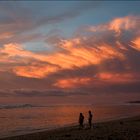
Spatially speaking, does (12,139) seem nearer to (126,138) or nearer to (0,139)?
(0,139)

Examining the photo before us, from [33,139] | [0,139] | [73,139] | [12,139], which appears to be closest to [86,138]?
[73,139]

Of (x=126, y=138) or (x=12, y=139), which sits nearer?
(x=126, y=138)

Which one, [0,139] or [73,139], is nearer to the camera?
[73,139]

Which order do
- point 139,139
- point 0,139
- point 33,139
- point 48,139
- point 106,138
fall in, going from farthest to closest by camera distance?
point 0,139 < point 33,139 < point 48,139 < point 106,138 < point 139,139

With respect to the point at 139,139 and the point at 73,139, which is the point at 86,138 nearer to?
the point at 73,139

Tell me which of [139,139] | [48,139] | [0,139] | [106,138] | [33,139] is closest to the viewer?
[139,139]

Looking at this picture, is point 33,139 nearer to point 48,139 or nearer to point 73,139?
point 48,139

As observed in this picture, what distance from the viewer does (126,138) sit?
2502cm

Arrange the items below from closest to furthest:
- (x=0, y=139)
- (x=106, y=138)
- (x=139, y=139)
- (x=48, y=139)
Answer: (x=139, y=139)
(x=106, y=138)
(x=48, y=139)
(x=0, y=139)

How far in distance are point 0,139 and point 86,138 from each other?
1260 cm

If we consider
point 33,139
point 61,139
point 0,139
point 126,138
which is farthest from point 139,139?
point 0,139

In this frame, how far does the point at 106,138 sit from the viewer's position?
1018 inches

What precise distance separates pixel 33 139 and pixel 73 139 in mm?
6230

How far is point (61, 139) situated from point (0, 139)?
1045cm
